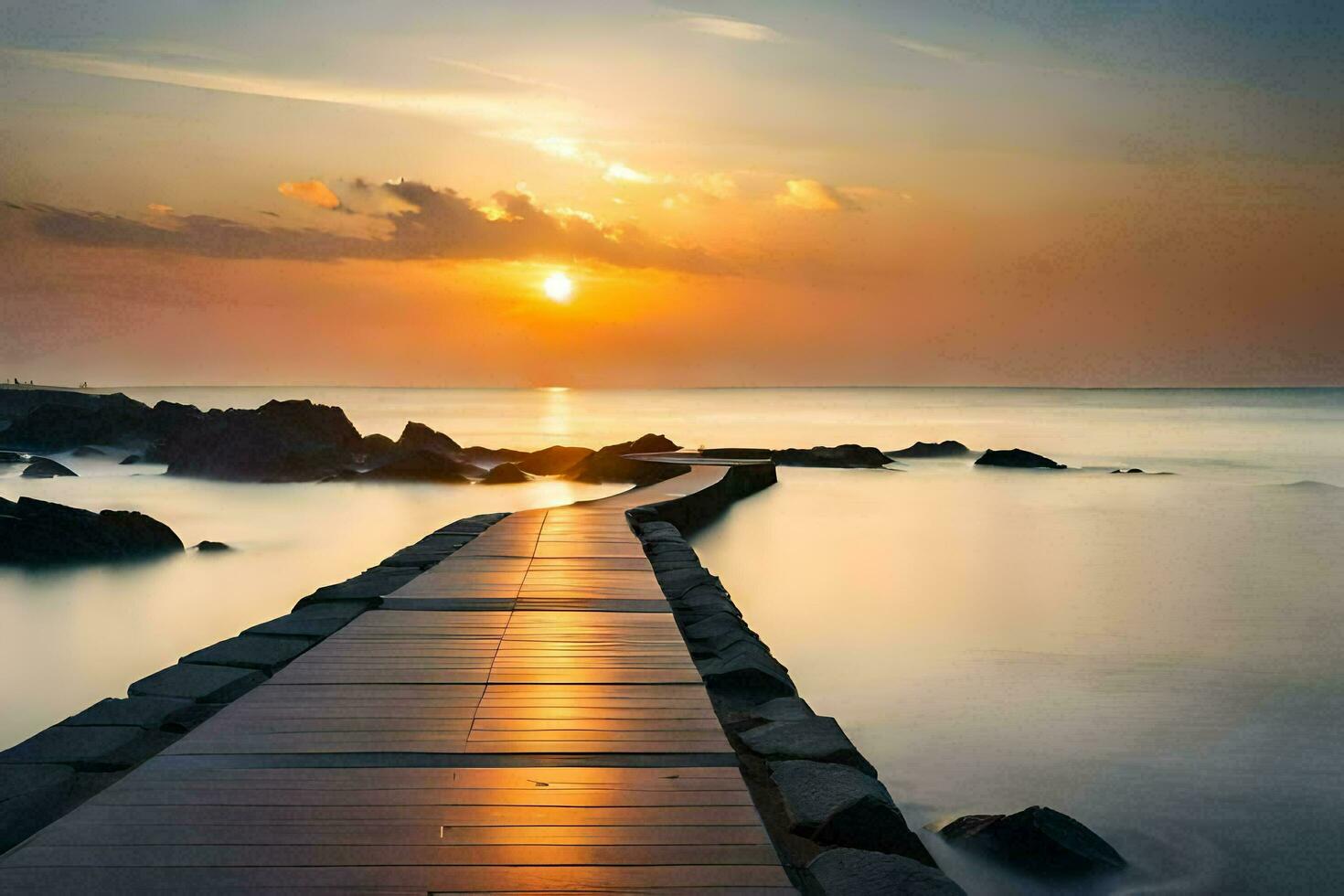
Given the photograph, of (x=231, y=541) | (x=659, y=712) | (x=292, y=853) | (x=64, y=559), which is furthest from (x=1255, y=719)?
(x=231, y=541)

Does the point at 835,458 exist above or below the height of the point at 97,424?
below

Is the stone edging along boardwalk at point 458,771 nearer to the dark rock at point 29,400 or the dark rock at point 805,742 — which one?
the dark rock at point 805,742

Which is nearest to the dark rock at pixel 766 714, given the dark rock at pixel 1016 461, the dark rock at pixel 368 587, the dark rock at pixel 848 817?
the dark rock at pixel 848 817

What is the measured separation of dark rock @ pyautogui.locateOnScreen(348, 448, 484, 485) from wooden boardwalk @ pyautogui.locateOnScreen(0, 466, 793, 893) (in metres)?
20.0

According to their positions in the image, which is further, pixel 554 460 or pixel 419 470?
pixel 554 460

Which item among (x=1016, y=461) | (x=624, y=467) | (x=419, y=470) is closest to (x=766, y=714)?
(x=624, y=467)

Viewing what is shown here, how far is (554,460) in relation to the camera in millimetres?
28750

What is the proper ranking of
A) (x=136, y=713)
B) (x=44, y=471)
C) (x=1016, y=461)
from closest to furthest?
1. (x=136, y=713)
2. (x=44, y=471)
3. (x=1016, y=461)

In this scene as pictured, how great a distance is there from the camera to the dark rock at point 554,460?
28.6 meters

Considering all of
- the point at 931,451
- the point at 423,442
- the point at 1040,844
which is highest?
the point at 931,451

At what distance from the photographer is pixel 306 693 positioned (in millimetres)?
4512

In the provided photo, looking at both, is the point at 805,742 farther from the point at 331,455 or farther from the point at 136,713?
the point at 331,455

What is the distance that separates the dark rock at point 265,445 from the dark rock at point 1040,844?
77.9 feet

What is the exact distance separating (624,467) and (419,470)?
5.21 metres
